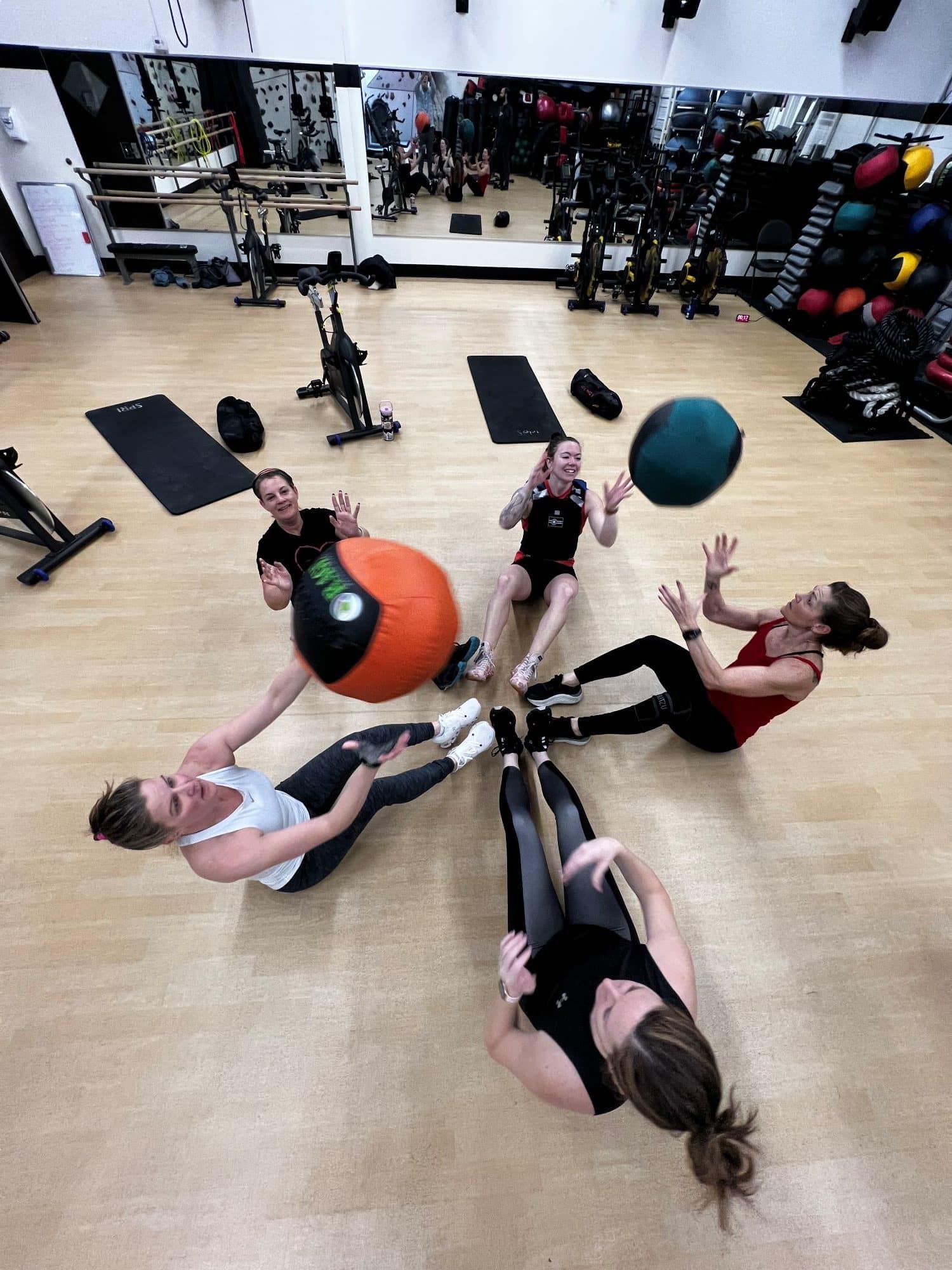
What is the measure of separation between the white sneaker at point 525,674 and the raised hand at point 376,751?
1.24m

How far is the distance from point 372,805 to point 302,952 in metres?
0.52

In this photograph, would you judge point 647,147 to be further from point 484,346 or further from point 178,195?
point 178,195

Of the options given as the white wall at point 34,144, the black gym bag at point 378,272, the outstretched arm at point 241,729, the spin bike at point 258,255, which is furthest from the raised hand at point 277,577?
the white wall at point 34,144

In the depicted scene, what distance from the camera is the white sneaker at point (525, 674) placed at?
2664 millimetres

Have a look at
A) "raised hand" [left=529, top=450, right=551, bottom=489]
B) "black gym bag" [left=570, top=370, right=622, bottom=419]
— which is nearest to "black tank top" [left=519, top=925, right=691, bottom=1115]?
"raised hand" [left=529, top=450, right=551, bottom=489]

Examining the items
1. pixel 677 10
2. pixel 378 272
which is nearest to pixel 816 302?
pixel 677 10

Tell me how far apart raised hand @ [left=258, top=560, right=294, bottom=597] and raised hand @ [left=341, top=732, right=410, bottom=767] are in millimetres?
924

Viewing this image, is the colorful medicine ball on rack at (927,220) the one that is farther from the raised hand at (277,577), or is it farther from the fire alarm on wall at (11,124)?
the fire alarm on wall at (11,124)

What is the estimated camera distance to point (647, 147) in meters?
6.75

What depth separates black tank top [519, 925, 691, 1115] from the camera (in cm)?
119

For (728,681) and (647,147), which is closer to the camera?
(728,681)

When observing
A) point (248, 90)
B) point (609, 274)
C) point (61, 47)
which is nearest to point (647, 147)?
point (609, 274)

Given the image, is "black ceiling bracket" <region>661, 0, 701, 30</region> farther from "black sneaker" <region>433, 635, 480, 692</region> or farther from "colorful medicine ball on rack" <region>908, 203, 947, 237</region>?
"black sneaker" <region>433, 635, 480, 692</region>

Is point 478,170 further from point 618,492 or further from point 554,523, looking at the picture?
point 618,492
